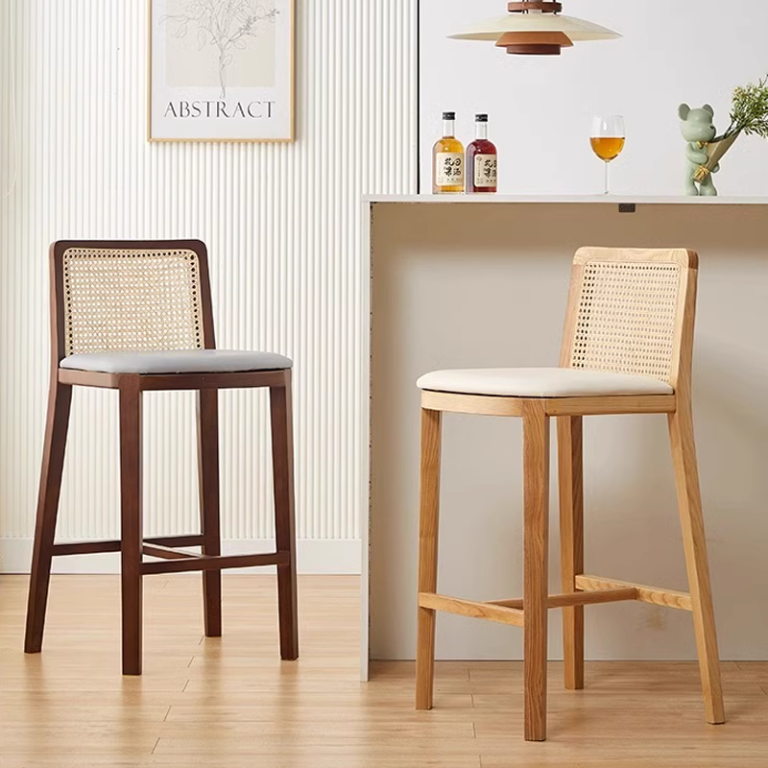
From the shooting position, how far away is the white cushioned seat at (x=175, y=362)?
9.40ft

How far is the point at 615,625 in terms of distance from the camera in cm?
303

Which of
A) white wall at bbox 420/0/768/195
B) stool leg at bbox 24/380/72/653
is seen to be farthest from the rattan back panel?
white wall at bbox 420/0/768/195

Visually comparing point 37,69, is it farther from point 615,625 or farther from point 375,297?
point 615,625

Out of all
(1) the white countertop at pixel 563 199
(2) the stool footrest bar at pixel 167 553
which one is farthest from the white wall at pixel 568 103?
(2) the stool footrest bar at pixel 167 553

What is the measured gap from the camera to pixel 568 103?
406cm

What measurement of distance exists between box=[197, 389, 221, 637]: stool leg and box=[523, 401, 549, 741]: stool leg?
106cm

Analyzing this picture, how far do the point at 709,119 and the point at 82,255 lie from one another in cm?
144

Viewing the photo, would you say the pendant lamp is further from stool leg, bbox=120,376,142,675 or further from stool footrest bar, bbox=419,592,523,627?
stool footrest bar, bbox=419,592,523,627

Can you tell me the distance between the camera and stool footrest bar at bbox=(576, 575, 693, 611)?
2.59 meters

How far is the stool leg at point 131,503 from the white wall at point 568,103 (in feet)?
5.28

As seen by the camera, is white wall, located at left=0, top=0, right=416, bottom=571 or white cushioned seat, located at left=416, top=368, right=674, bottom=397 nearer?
white cushioned seat, located at left=416, top=368, right=674, bottom=397

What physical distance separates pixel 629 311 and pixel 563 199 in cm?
29

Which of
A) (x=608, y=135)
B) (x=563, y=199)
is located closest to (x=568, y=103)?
(x=608, y=135)

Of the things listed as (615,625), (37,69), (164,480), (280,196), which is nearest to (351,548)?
(164,480)
